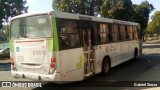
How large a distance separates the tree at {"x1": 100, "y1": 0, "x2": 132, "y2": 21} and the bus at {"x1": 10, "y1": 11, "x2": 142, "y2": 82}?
28.3 meters

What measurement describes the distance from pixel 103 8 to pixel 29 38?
3151 centimetres

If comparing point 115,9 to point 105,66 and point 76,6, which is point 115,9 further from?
point 105,66

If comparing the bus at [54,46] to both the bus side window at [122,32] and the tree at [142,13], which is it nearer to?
the bus side window at [122,32]

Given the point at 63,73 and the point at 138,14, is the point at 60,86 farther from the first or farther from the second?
the point at 138,14

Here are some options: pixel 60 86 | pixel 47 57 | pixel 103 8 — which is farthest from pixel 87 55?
pixel 103 8

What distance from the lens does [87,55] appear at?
35.8 feet

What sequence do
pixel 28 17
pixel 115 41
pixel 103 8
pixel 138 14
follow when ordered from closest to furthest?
pixel 28 17 → pixel 115 41 → pixel 103 8 → pixel 138 14

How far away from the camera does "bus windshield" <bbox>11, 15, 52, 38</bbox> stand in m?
9.16

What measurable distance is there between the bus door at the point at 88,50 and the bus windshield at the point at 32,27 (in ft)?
6.52

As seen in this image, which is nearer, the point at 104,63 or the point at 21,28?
the point at 21,28

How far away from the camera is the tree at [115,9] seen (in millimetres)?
39875

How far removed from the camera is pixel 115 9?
40094 mm

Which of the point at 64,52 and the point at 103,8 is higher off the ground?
the point at 103,8

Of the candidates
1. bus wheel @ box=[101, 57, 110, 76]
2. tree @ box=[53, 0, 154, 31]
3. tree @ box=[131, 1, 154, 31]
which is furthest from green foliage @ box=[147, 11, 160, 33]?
bus wheel @ box=[101, 57, 110, 76]
